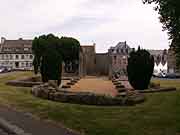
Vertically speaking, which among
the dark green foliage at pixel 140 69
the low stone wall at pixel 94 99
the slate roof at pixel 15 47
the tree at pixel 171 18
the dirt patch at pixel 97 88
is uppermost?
the slate roof at pixel 15 47

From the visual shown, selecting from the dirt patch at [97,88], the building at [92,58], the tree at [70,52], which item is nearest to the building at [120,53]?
the building at [92,58]

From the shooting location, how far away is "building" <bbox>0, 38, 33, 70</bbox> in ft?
536

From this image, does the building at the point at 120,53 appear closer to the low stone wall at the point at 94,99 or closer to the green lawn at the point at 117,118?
the low stone wall at the point at 94,99

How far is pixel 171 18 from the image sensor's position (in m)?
12.7

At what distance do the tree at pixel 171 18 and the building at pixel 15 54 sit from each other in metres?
149

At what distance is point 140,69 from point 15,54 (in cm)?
13311

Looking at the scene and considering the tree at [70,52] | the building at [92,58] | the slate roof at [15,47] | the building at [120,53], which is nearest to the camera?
the building at [92,58]

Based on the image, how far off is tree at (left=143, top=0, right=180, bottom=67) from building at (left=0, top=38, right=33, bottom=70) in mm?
149460

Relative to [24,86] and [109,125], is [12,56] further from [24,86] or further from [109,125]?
[109,125]

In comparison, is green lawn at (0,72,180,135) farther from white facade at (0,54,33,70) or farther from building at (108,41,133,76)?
white facade at (0,54,33,70)

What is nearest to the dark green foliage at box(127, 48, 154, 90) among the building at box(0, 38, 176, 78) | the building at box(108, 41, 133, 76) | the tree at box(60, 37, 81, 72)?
the building at box(0, 38, 176, 78)

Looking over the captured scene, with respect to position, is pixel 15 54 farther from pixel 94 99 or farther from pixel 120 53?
pixel 94 99

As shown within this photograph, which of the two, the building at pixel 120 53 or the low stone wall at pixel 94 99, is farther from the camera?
the building at pixel 120 53

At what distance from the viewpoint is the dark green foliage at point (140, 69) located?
3547cm
